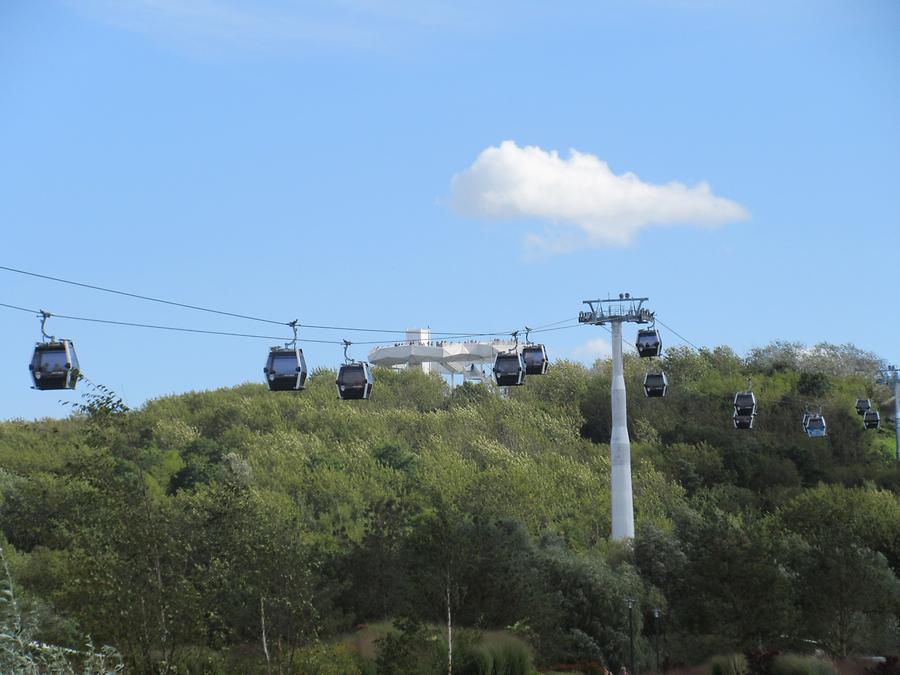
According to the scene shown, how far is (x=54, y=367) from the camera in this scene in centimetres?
2602

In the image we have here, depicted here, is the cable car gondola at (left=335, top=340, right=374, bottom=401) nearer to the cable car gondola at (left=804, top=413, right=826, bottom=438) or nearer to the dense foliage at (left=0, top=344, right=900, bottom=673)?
the dense foliage at (left=0, top=344, right=900, bottom=673)

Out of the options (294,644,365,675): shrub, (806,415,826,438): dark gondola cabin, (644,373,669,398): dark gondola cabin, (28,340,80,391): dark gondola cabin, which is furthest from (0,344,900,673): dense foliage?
(644,373,669,398): dark gondola cabin

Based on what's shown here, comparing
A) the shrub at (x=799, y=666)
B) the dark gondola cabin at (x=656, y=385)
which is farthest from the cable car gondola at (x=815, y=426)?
the shrub at (x=799, y=666)

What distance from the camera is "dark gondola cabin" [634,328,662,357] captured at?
159 feet

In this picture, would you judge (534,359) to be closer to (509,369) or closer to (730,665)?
(509,369)

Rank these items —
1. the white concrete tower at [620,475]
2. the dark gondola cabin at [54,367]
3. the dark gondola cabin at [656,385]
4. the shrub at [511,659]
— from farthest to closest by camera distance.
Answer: the white concrete tower at [620,475], the dark gondola cabin at [656,385], the shrub at [511,659], the dark gondola cabin at [54,367]

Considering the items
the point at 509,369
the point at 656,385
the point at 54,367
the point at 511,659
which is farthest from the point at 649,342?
the point at 54,367

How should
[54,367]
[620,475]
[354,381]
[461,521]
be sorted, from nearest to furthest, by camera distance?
[54,367] < [354,381] < [461,521] < [620,475]

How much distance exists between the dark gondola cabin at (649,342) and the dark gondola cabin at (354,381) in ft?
59.9

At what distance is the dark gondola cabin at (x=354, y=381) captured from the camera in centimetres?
3209

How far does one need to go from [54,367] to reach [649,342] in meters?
26.9

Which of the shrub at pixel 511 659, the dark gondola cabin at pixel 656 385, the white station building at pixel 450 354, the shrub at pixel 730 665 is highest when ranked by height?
the white station building at pixel 450 354

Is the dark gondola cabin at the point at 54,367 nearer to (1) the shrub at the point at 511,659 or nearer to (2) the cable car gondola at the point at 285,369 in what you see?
(2) the cable car gondola at the point at 285,369

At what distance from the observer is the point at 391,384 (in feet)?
315
